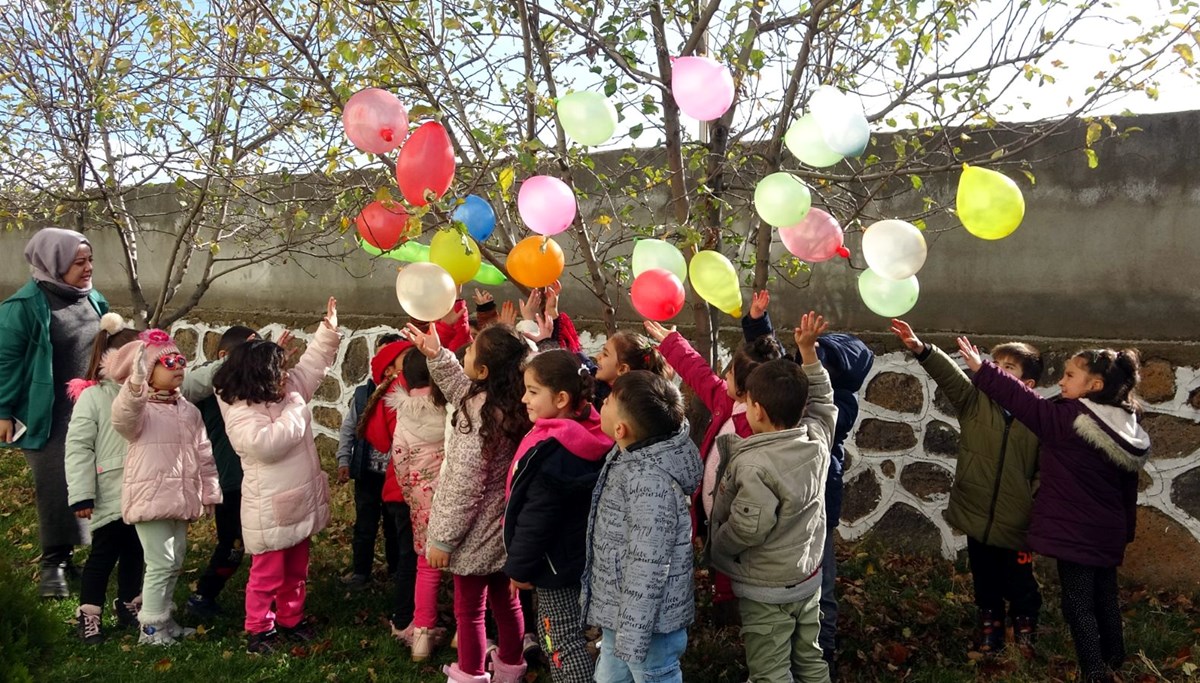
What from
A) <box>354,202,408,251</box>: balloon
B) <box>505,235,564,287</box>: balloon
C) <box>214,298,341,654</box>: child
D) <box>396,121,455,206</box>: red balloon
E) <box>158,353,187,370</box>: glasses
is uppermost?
<box>396,121,455,206</box>: red balloon

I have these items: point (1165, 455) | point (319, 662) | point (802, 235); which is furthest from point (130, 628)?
point (1165, 455)

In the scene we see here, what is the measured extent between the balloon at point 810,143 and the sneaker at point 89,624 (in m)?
3.63

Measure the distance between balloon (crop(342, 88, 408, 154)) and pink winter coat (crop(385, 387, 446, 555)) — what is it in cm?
132

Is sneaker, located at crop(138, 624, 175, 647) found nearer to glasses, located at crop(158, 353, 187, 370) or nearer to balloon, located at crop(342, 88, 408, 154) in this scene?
glasses, located at crop(158, 353, 187, 370)

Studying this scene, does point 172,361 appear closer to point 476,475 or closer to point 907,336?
point 476,475

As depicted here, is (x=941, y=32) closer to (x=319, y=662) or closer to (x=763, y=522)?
(x=763, y=522)

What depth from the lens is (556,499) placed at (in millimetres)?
3098

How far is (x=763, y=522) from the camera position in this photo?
2961mm

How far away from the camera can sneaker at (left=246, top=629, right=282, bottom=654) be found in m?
3.97

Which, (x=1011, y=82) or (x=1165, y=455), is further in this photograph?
(x=1165, y=455)

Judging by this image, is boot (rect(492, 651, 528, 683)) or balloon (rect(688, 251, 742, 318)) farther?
boot (rect(492, 651, 528, 683))

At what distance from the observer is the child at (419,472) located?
12.9ft

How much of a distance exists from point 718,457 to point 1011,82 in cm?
183

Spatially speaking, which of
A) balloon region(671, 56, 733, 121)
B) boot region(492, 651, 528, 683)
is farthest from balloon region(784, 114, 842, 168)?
boot region(492, 651, 528, 683)
